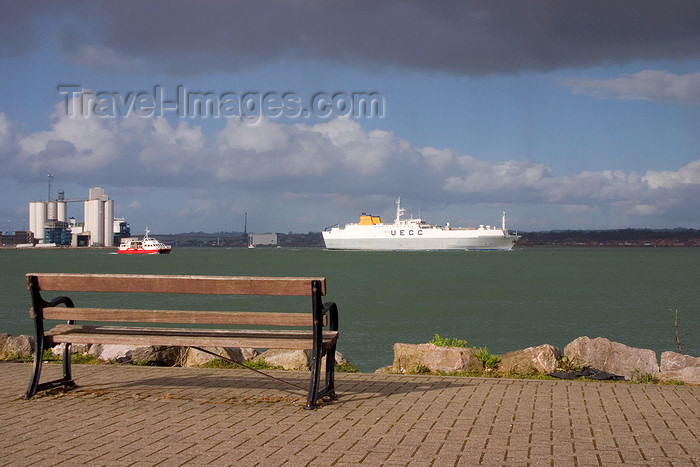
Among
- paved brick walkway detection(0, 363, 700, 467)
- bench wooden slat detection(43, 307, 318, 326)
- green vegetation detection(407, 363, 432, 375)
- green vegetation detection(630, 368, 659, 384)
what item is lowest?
green vegetation detection(630, 368, 659, 384)

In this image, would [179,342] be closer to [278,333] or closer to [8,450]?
[278,333]

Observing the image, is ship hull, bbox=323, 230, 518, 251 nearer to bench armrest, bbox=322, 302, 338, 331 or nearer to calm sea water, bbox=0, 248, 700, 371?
calm sea water, bbox=0, 248, 700, 371

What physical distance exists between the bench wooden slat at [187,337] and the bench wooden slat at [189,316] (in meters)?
0.10

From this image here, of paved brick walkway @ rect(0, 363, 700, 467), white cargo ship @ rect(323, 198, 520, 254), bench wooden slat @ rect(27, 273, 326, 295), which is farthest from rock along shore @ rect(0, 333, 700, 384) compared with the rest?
white cargo ship @ rect(323, 198, 520, 254)

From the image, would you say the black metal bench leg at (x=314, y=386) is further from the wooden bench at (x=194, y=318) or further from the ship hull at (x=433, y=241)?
the ship hull at (x=433, y=241)

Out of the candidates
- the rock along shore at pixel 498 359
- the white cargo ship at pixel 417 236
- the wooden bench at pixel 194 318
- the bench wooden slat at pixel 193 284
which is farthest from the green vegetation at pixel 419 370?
the white cargo ship at pixel 417 236

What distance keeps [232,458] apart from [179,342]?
5.28 feet

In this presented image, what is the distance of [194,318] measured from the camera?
5.18 meters

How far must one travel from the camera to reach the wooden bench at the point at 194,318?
4.86 meters

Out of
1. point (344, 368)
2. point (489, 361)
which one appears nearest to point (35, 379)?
point (344, 368)

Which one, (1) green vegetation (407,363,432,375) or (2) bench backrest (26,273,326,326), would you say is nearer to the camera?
(2) bench backrest (26,273,326,326)

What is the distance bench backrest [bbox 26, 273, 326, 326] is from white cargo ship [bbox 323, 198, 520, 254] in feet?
342

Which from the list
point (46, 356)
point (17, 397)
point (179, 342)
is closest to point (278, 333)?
point (179, 342)

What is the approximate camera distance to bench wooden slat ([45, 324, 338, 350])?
→ 4977 millimetres
